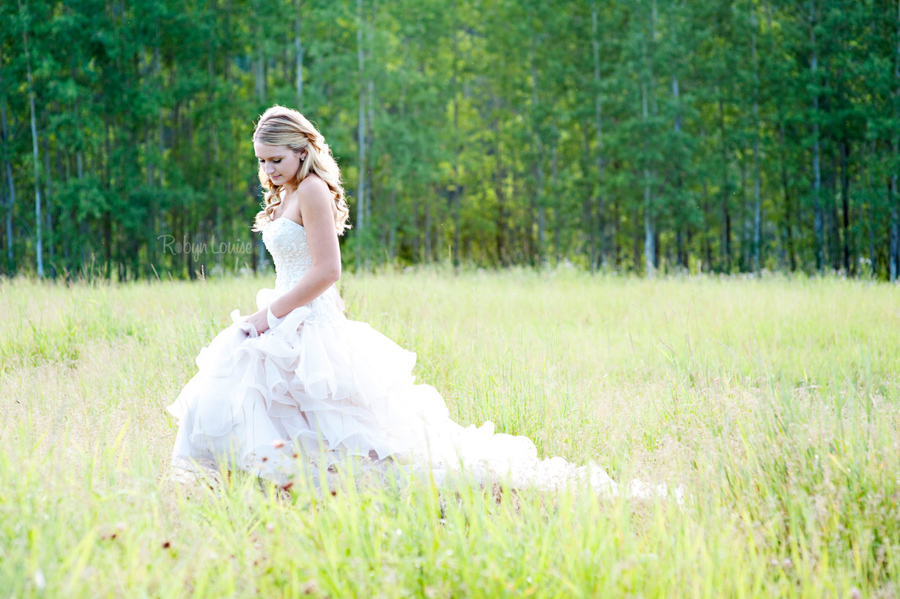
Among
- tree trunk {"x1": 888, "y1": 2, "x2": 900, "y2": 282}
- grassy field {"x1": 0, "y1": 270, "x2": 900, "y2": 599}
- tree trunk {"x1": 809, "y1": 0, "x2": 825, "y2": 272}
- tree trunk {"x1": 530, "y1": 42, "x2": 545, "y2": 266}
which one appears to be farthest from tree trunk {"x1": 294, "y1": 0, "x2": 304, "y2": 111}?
tree trunk {"x1": 888, "y1": 2, "x2": 900, "y2": 282}

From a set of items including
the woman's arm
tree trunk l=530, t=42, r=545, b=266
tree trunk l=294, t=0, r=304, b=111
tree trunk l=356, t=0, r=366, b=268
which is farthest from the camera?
tree trunk l=530, t=42, r=545, b=266

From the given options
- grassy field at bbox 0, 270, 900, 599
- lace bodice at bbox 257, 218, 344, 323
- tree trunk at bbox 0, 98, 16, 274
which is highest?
tree trunk at bbox 0, 98, 16, 274

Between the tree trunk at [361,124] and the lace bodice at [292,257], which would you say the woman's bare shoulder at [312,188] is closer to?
the lace bodice at [292,257]

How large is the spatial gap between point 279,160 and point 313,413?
134 cm

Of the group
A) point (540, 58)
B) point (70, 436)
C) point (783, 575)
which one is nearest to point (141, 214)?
point (540, 58)

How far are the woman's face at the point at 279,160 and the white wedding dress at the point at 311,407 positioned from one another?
0.26m

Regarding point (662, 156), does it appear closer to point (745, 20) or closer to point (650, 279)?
point (745, 20)

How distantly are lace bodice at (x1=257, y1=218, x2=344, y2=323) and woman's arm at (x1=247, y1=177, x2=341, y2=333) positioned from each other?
0.09 metres

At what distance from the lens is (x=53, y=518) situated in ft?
6.87

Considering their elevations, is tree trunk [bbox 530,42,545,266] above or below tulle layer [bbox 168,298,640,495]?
above

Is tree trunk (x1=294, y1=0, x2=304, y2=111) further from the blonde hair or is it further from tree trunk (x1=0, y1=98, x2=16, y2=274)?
the blonde hair

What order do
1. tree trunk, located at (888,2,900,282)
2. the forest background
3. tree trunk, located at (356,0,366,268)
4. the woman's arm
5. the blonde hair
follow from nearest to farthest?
the woman's arm < the blonde hair < tree trunk, located at (888,2,900,282) < the forest background < tree trunk, located at (356,0,366,268)

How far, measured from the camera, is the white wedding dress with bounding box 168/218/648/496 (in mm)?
3145

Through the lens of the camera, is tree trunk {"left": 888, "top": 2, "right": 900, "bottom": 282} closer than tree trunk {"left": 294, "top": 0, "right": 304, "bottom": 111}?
Yes
